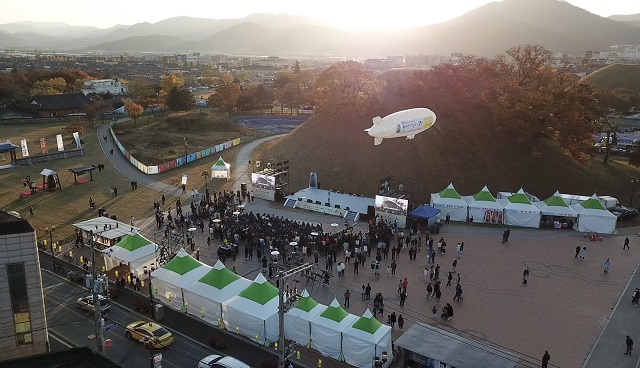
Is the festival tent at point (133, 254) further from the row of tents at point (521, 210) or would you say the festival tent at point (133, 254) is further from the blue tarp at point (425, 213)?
the row of tents at point (521, 210)

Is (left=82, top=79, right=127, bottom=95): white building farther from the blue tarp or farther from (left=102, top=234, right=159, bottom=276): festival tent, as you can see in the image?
the blue tarp

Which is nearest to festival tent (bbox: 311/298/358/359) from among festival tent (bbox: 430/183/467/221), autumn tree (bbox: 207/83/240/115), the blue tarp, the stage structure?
the blue tarp

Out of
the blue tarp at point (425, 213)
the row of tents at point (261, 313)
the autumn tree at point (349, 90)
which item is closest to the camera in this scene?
the row of tents at point (261, 313)

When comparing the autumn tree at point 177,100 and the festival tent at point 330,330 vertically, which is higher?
the autumn tree at point 177,100

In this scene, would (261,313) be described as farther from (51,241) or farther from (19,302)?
(51,241)

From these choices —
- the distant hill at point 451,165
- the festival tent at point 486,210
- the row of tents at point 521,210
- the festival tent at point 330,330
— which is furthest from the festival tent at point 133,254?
the festival tent at point 486,210

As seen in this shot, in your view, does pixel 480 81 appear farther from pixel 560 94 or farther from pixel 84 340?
pixel 84 340

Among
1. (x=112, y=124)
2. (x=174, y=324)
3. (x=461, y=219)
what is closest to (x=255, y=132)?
(x=112, y=124)
